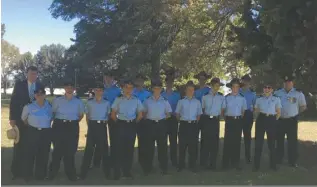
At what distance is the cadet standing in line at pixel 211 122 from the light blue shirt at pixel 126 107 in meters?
1.34

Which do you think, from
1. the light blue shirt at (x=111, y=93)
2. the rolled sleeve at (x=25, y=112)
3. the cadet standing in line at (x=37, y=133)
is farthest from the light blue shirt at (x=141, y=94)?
the rolled sleeve at (x=25, y=112)

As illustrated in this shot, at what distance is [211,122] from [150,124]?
3.77 feet

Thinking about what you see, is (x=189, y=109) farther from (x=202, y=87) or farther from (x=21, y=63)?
→ (x=21, y=63)

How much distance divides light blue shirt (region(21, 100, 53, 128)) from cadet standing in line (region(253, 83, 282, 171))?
3742 mm

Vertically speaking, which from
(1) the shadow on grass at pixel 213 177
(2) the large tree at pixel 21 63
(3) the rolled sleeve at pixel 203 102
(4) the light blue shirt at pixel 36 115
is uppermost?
(2) the large tree at pixel 21 63

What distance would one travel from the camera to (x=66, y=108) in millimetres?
6625

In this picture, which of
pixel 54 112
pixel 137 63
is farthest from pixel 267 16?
pixel 137 63

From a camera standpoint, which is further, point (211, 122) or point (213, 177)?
point (211, 122)

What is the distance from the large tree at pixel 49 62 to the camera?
6400cm

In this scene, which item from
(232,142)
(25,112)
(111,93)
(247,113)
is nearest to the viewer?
(25,112)

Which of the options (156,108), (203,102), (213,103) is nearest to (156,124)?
(156,108)

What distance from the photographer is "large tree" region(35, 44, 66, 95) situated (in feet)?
210

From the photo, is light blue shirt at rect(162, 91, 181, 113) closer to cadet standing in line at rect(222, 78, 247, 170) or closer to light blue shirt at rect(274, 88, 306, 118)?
cadet standing in line at rect(222, 78, 247, 170)

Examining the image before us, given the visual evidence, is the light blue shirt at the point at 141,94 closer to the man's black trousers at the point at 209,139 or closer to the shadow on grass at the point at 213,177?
the man's black trousers at the point at 209,139
